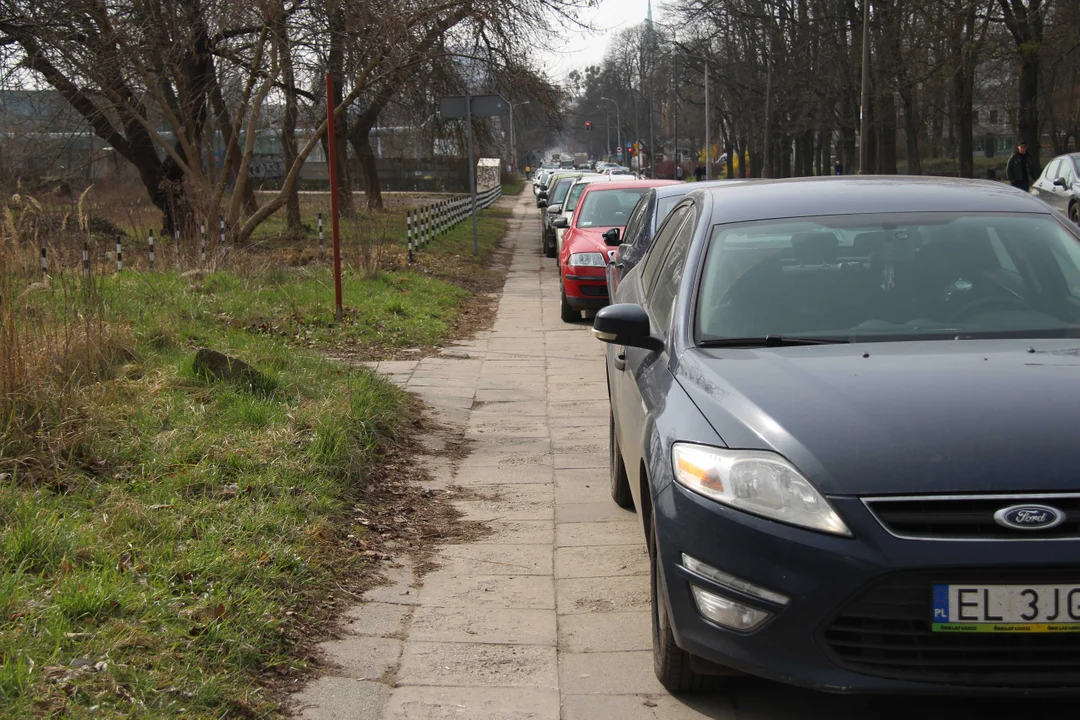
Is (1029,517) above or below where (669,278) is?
below

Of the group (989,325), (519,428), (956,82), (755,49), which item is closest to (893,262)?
(989,325)

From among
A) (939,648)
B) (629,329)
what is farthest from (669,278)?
(939,648)

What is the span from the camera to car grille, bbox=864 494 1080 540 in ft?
10.2

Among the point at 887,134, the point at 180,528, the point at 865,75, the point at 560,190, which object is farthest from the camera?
the point at 887,134

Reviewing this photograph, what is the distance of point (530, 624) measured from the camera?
4.57m

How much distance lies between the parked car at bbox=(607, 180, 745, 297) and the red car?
3.19ft

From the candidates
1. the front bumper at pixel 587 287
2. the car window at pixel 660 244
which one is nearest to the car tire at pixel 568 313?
the front bumper at pixel 587 287

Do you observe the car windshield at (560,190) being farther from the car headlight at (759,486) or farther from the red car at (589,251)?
the car headlight at (759,486)

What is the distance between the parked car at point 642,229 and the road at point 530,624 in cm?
114

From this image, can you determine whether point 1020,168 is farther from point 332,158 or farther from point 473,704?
point 473,704

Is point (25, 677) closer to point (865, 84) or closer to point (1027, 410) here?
point (1027, 410)

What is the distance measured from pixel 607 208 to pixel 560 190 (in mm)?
14025

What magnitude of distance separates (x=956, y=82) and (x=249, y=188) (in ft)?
69.5

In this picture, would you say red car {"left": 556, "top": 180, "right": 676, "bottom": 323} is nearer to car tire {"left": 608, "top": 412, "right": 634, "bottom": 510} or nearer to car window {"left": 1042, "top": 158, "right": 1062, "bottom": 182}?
car tire {"left": 608, "top": 412, "right": 634, "bottom": 510}
